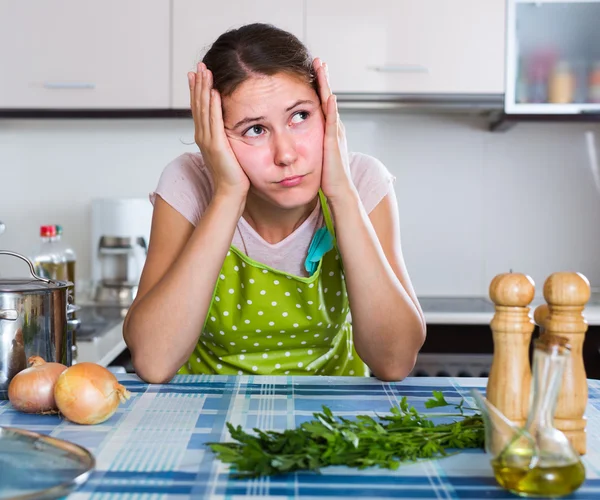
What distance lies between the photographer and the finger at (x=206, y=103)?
4.03 feet

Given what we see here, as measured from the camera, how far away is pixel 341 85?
234 cm

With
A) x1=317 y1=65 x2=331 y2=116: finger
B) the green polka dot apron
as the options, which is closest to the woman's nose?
x1=317 y1=65 x2=331 y2=116: finger

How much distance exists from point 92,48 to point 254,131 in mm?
1378

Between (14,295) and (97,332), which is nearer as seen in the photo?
(14,295)

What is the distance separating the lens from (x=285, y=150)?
1.15 m

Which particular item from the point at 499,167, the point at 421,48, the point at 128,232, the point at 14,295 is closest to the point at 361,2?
the point at 421,48

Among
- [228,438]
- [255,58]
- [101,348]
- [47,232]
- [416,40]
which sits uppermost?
[416,40]

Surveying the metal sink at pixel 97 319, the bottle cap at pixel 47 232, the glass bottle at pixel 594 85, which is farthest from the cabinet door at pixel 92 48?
the glass bottle at pixel 594 85

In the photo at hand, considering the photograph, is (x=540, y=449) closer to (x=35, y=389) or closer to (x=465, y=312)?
(x=35, y=389)

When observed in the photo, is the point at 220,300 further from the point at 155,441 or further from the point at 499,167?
the point at 499,167

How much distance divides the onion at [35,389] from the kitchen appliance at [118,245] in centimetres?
156

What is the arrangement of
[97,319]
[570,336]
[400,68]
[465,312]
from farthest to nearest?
[400,68] < [465,312] < [97,319] < [570,336]

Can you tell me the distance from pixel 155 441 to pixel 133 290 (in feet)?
5.78

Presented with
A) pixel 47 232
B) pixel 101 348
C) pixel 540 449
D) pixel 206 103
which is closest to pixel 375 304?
pixel 206 103
